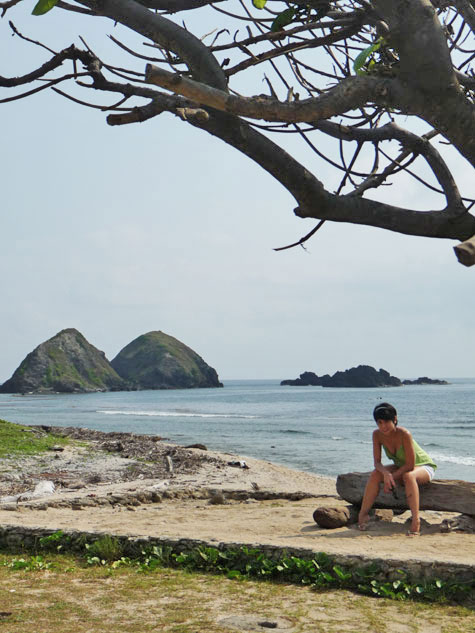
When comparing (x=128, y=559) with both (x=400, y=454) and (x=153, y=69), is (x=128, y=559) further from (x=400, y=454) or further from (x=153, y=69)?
(x=153, y=69)

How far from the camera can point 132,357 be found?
147m

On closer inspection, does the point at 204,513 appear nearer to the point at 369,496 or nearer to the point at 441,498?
the point at 369,496

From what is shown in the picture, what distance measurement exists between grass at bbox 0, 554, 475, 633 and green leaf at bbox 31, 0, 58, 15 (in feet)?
13.3

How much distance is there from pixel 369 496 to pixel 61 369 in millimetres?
112253

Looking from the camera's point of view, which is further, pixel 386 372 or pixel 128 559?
pixel 386 372

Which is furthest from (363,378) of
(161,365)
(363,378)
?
(161,365)

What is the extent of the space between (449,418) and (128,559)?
168 ft

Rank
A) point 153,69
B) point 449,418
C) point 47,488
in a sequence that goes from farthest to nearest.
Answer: point 449,418
point 47,488
point 153,69

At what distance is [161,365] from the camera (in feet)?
456

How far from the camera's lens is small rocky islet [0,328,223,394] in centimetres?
11456

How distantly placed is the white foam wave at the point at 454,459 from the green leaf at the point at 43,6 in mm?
26552

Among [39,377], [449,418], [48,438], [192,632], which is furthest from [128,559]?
[39,377]

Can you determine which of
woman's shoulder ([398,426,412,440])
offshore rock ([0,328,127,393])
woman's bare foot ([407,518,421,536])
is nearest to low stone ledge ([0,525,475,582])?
woman's bare foot ([407,518,421,536])

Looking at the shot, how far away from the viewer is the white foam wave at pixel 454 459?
27047mm
